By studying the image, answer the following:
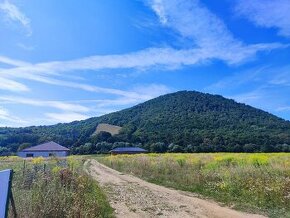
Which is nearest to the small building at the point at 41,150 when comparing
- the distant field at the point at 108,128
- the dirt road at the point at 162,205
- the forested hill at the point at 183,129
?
the forested hill at the point at 183,129


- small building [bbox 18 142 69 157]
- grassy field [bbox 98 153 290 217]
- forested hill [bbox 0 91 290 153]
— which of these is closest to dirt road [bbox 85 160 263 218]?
grassy field [bbox 98 153 290 217]

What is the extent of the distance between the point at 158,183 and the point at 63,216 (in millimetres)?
13497

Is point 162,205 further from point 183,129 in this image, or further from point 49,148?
point 183,129

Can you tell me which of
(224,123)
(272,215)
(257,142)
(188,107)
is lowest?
(272,215)

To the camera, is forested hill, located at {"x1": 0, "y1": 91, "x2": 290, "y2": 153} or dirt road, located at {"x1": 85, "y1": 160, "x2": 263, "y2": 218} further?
forested hill, located at {"x1": 0, "y1": 91, "x2": 290, "y2": 153}

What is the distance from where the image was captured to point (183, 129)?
98.9 meters

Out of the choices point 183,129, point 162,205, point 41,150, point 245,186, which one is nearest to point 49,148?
point 41,150

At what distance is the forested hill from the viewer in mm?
78250

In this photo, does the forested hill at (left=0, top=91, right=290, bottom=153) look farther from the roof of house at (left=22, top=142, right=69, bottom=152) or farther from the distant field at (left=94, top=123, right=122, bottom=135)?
the roof of house at (left=22, top=142, right=69, bottom=152)

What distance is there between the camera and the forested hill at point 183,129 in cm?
7825

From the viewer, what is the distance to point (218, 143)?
7812 cm

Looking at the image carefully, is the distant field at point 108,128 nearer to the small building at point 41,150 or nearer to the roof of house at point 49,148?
the roof of house at point 49,148

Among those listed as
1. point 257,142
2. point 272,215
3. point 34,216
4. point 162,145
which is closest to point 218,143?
point 257,142

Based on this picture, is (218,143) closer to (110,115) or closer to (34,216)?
(110,115)
